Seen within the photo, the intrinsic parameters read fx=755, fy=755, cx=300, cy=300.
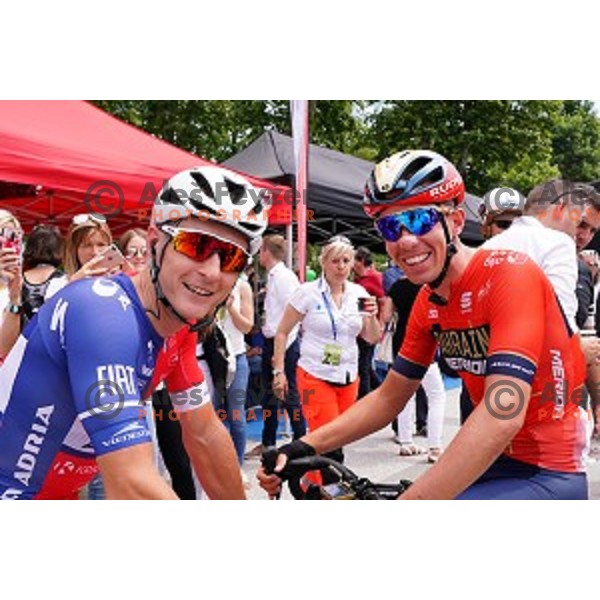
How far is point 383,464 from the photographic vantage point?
7.14m

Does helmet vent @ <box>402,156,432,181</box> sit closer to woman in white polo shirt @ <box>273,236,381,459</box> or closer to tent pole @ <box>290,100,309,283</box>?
woman in white polo shirt @ <box>273,236,381,459</box>

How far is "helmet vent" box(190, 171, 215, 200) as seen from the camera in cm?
204

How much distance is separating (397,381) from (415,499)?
826 millimetres

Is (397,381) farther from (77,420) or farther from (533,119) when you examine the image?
(533,119)

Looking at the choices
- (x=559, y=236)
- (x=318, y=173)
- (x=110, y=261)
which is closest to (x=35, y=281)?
(x=110, y=261)

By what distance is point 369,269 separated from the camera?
34.0ft

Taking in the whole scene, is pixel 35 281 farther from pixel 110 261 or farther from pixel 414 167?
pixel 414 167

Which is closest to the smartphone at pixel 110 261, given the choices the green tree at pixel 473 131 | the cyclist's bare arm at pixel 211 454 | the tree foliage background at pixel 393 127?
the cyclist's bare arm at pixel 211 454

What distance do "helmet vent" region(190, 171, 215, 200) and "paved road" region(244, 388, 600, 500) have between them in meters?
4.01

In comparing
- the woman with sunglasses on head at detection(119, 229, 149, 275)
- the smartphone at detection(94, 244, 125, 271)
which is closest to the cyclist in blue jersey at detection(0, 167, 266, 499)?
the smartphone at detection(94, 244, 125, 271)

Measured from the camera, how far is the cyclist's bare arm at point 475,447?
2043 millimetres

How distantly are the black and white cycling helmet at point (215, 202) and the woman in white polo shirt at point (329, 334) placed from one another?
3551 mm

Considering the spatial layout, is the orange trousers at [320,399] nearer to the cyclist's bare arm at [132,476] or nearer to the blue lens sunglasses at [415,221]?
the blue lens sunglasses at [415,221]

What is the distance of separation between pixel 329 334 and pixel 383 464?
6.53ft
